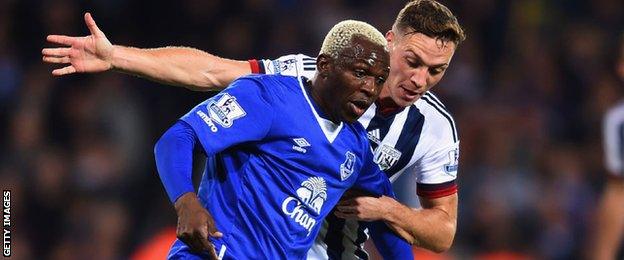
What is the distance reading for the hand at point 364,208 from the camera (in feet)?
12.8

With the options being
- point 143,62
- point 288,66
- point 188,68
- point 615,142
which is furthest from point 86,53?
point 615,142

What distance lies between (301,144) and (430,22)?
3.06 ft

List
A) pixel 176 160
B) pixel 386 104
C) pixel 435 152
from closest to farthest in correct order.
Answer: pixel 176 160
pixel 386 104
pixel 435 152

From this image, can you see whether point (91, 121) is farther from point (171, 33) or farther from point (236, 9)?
point (236, 9)

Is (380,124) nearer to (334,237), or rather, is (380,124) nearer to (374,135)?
Result: (374,135)

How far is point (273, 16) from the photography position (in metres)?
8.73

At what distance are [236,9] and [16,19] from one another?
1.64 metres

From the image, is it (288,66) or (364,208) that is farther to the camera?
(288,66)

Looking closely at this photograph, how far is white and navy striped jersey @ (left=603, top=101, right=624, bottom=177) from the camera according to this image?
6.55 m

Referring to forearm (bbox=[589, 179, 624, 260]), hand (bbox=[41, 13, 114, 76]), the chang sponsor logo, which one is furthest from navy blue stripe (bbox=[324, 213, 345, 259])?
forearm (bbox=[589, 179, 624, 260])

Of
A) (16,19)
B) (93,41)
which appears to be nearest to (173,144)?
(93,41)

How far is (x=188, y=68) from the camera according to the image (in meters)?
4.29

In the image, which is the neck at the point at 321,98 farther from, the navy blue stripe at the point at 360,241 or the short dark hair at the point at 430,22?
the navy blue stripe at the point at 360,241

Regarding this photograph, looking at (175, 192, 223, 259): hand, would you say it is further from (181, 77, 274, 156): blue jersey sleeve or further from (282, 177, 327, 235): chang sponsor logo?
(282, 177, 327, 235): chang sponsor logo
